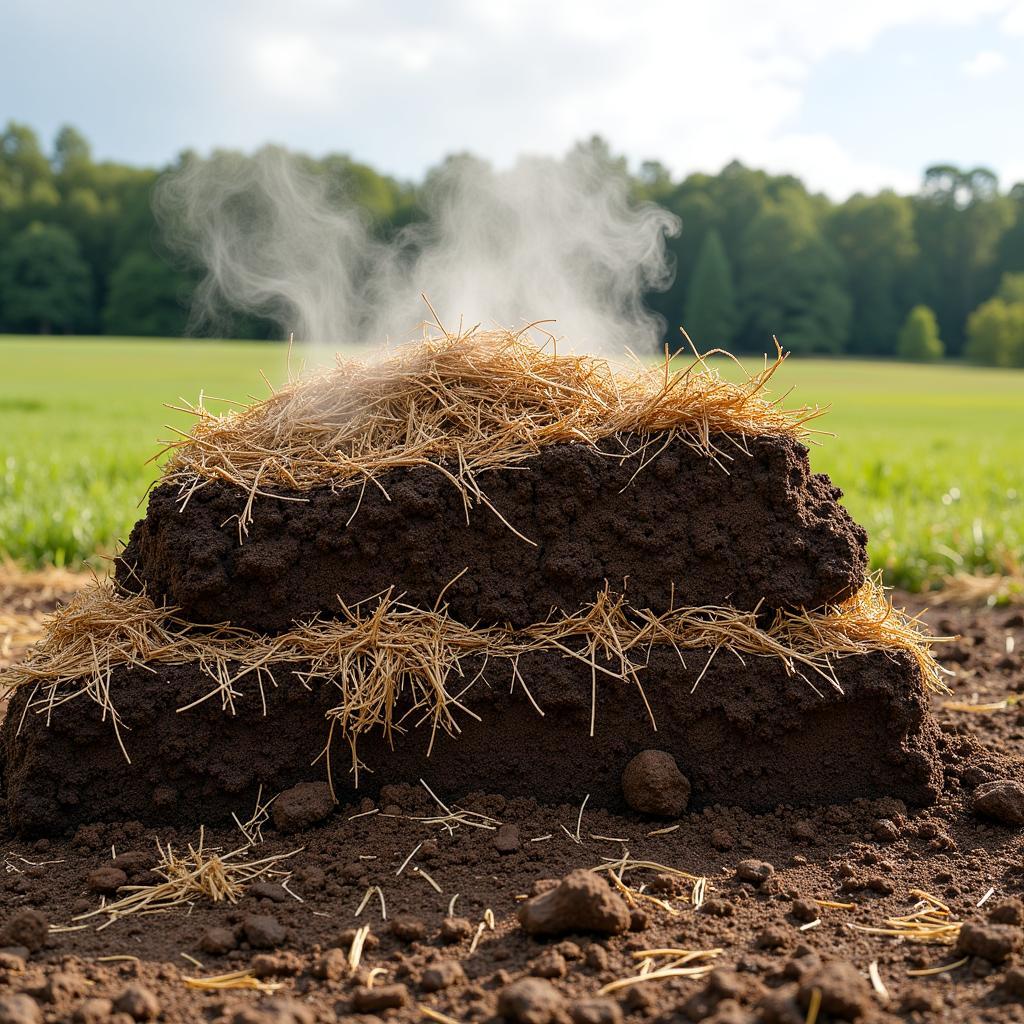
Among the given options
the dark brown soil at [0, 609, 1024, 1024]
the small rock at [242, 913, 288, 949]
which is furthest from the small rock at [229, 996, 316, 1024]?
the small rock at [242, 913, 288, 949]

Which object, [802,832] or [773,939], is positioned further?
[802,832]

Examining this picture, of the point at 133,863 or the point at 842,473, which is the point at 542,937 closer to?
the point at 133,863

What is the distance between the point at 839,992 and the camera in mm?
2006

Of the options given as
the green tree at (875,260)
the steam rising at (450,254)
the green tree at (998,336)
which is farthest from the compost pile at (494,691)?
the green tree at (875,260)

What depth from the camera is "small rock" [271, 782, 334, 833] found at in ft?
9.75

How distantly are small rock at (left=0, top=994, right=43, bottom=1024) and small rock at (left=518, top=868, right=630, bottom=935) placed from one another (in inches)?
43.4

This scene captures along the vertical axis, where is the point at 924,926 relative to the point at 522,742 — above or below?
below

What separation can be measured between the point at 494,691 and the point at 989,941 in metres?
1.51

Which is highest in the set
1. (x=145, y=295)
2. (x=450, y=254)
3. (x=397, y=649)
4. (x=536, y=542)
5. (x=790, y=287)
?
(x=790, y=287)

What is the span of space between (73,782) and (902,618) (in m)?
3.15

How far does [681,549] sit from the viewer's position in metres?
3.29

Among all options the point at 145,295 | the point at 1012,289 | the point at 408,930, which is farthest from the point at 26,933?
the point at 1012,289

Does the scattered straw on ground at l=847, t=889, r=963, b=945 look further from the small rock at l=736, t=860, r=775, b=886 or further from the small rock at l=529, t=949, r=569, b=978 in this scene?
the small rock at l=529, t=949, r=569, b=978

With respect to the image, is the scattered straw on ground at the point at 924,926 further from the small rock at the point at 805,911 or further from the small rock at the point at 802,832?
the small rock at the point at 802,832
